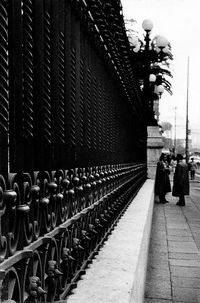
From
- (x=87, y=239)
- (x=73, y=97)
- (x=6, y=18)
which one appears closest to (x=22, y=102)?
(x=6, y=18)

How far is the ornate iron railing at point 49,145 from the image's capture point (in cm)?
163

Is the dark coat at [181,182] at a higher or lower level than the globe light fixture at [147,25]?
lower

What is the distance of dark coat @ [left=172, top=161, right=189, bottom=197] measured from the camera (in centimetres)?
1706

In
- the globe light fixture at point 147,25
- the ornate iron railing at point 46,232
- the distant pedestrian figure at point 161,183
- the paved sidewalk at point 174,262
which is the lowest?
the paved sidewalk at point 174,262

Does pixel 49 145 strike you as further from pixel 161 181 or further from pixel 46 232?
pixel 161 181

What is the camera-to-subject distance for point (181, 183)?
17234mm

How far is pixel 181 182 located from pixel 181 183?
3.3 inches

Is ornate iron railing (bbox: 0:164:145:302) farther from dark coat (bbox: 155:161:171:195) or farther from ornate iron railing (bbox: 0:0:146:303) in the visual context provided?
dark coat (bbox: 155:161:171:195)

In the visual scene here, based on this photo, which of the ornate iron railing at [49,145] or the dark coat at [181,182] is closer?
the ornate iron railing at [49,145]

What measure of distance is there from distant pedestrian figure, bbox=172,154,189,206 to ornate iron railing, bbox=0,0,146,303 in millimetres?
13242

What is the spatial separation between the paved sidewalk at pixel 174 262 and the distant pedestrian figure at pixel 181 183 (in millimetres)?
3990

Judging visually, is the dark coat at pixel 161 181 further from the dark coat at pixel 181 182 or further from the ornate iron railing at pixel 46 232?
the ornate iron railing at pixel 46 232

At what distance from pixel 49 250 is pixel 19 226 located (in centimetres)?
49

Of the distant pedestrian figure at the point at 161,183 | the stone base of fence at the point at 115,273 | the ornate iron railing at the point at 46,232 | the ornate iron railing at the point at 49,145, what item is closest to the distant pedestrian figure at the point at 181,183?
the distant pedestrian figure at the point at 161,183
